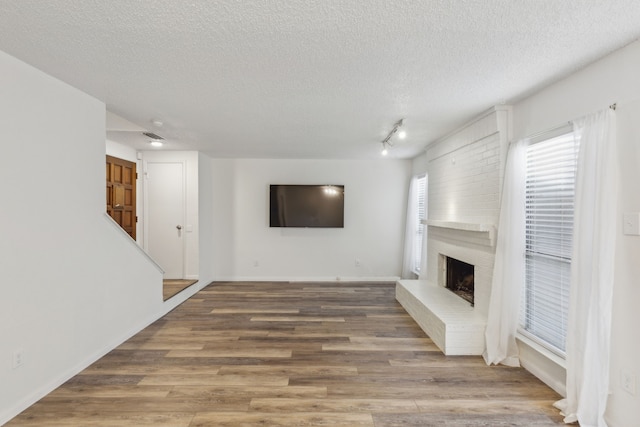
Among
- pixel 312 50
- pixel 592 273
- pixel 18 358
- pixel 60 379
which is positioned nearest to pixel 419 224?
pixel 592 273

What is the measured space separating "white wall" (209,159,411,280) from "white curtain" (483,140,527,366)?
310 cm

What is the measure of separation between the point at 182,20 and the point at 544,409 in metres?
3.45

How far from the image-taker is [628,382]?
1.76m

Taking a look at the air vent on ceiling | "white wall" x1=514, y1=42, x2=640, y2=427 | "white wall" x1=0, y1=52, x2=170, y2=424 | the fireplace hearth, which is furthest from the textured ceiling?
the fireplace hearth

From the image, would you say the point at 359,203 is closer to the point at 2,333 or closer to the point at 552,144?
the point at 552,144

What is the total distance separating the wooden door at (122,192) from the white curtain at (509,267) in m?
5.28

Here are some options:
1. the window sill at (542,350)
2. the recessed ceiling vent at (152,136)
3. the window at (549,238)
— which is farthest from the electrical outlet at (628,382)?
the recessed ceiling vent at (152,136)

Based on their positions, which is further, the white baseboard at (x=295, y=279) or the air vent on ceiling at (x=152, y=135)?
the white baseboard at (x=295, y=279)

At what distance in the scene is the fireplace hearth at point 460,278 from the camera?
3.74 meters

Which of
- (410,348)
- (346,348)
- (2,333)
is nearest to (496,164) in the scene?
(410,348)

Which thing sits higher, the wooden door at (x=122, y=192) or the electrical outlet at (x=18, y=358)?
the wooden door at (x=122, y=192)

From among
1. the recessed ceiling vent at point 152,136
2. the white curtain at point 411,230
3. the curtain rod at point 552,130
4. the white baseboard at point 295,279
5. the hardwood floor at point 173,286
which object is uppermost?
the recessed ceiling vent at point 152,136

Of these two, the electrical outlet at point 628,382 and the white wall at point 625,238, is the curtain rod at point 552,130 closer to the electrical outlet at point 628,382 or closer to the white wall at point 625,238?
the white wall at point 625,238

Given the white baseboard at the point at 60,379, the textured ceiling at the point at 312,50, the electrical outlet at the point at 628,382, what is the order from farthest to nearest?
the white baseboard at the point at 60,379 → the electrical outlet at the point at 628,382 → the textured ceiling at the point at 312,50
